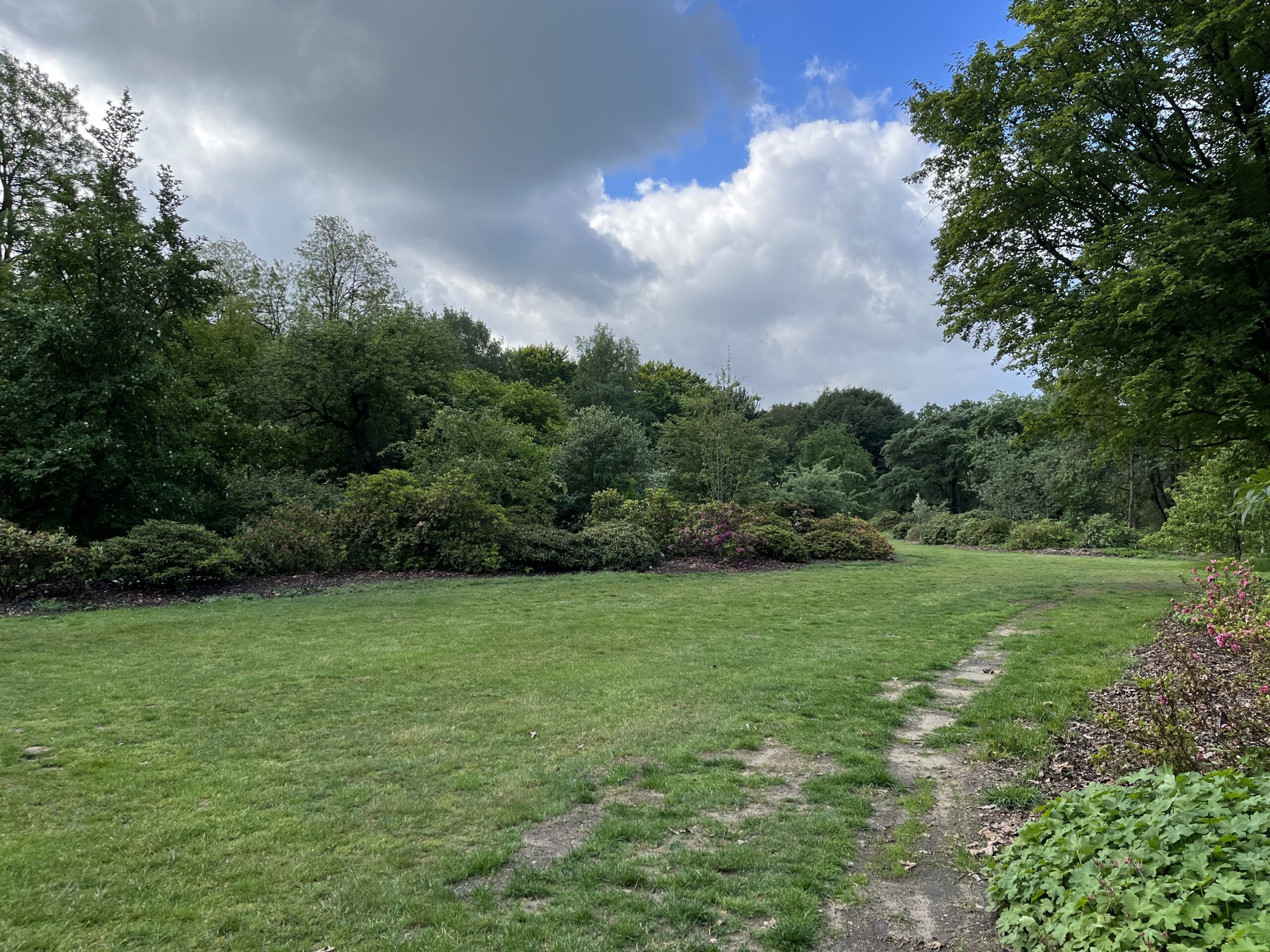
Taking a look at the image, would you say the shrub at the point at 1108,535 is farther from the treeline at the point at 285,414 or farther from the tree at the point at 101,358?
the tree at the point at 101,358

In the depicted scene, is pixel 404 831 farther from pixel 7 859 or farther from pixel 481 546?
pixel 481 546

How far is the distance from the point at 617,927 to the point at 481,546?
11.8 m

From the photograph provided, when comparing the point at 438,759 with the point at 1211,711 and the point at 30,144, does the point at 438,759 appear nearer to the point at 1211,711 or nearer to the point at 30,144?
the point at 1211,711

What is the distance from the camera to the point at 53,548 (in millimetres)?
9586

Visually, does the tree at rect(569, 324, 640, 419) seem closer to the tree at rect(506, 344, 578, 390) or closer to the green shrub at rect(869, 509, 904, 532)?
the tree at rect(506, 344, 578, 390)

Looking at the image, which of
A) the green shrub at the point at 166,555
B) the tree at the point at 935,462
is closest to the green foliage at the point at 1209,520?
the green shrub at the point at 166,555

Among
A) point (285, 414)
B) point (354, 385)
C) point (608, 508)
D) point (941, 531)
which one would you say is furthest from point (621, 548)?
point (941, 531)

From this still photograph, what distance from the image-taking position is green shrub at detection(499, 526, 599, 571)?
14.2 metres

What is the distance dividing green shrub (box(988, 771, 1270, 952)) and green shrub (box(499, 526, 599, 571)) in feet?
39.9

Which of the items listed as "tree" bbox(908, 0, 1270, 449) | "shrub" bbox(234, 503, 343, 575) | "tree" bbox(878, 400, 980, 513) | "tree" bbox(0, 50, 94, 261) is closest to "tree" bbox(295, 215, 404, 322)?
"tree" bbox(0, 50, 94, 261)

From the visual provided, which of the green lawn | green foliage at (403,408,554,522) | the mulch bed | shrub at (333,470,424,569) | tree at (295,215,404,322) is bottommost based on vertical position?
the green lawn

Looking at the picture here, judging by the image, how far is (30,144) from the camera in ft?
56.7

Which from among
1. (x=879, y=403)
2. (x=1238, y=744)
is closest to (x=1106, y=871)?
(x=1238, y=744)

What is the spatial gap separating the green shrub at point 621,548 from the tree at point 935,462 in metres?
29.7
